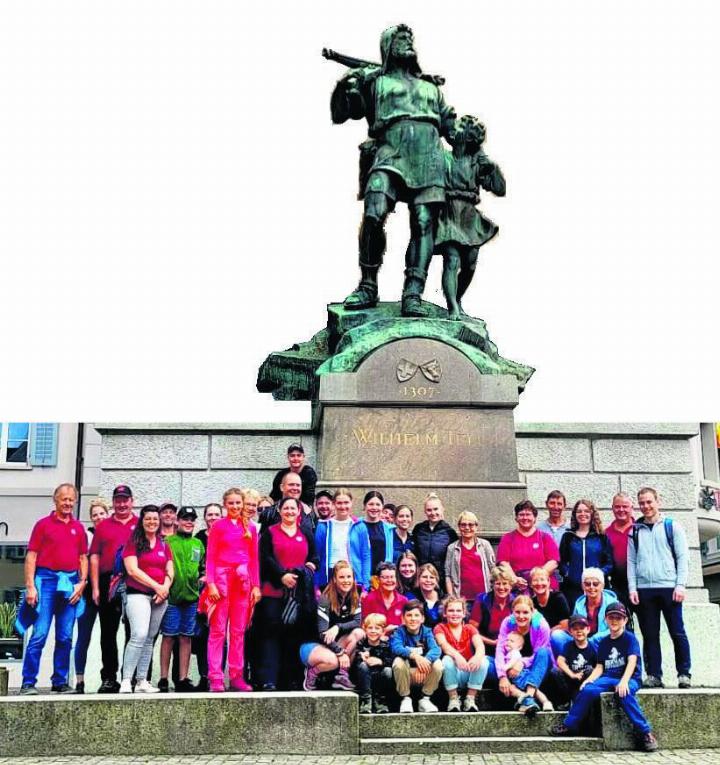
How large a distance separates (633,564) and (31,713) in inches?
207

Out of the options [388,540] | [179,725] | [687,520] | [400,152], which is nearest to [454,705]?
[388,540]

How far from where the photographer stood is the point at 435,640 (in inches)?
357

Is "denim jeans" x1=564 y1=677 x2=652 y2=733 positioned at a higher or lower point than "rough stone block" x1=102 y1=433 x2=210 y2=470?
lower

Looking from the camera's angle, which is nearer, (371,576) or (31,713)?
(31,713)

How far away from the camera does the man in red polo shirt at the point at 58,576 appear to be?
941 centimetres

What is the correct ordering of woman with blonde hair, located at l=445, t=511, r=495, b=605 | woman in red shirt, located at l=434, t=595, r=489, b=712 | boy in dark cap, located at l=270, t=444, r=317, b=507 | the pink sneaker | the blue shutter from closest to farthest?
woman in red shirt, located at l=434, t=595, r=489, b=712, the pink sneaker, woman with blonde hair, located at l=445, t=511, r=495, b=605, boy in dark cap, located at l=270, t=444, r=317, b=507, the blue shutter

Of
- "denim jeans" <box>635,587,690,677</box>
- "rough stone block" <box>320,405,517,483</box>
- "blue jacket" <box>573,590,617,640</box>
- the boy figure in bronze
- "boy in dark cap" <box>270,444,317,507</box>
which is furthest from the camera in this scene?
the boy figure in bronze

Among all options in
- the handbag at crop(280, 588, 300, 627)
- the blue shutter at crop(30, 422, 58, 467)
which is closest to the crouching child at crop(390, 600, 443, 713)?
the handbag at crop(280, 588, 300, 627)

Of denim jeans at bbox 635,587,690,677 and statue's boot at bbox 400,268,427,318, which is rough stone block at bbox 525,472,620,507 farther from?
denim jeans at bbox 635,587,690,677

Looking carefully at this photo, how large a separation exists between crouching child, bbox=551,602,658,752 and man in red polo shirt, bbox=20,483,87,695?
413 cm

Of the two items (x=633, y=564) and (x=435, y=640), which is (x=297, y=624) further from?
(x=633, y=564)

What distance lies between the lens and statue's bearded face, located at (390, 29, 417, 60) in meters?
14.9

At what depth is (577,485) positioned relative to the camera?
47.9 ft

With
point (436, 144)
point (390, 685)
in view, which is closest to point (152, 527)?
point (390, 685)
